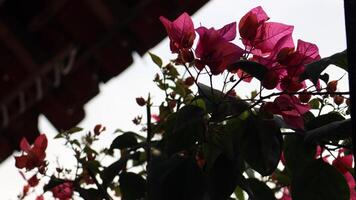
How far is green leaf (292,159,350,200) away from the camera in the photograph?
58 cm

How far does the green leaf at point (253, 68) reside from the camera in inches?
22.8

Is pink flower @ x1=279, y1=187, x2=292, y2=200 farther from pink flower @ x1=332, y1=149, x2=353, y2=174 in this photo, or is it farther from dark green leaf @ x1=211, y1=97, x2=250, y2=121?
dark green leaf @ x1=211, y1=97, x2=250, y2=121

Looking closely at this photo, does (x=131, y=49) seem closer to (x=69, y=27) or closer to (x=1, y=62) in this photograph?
(x=69, y=27)

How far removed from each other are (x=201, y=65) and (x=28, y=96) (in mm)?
1238

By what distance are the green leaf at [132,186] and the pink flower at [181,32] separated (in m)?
0.19

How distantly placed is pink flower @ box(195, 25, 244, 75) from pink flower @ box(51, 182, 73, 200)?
1.15 ft

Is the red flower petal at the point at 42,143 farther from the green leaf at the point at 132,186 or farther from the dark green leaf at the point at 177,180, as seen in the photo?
the dark green leaf at the point at 177,180

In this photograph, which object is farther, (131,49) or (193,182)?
(131,49)

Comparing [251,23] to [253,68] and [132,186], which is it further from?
[132,186]

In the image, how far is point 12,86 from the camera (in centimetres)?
175

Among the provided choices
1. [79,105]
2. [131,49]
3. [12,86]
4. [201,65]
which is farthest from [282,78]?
[12,86]

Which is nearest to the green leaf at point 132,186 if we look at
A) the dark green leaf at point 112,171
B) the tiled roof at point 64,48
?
the dark green leaf at point 112,171

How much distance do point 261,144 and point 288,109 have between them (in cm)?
6

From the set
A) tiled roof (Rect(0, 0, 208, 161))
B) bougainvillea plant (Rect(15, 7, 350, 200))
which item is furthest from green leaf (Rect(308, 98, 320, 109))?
tiled roof (Rect(0, 0, 208, 161))
